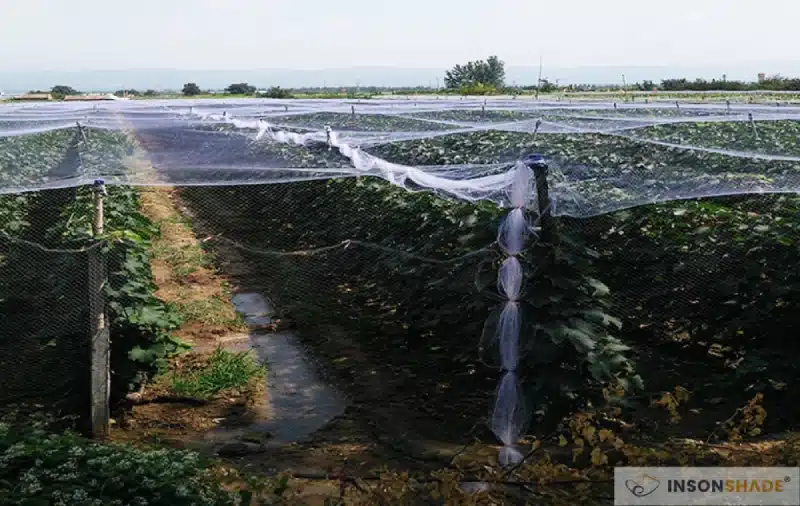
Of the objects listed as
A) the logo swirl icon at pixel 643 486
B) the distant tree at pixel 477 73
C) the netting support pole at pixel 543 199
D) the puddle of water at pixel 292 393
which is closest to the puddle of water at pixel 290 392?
the puddle of water at pixel 292 393

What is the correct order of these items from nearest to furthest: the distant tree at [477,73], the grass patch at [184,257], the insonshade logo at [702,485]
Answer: the insonshade logo at [702,485], the grass patch at [184,257], the distant tree at [477,73]

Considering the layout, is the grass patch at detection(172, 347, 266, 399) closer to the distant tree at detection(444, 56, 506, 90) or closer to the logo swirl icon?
the logo swirl icon

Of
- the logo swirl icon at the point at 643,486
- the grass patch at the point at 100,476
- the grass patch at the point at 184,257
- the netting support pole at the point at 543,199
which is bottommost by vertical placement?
the grass patch at the point at 184,257

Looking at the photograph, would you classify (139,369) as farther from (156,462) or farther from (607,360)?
(607,360)

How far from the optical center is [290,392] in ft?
18.9

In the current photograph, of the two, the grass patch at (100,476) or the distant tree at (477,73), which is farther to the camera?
the distant tree at (477,73)

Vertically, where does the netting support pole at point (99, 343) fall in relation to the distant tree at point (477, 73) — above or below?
below

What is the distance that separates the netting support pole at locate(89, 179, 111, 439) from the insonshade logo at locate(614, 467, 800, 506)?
3.07 meters

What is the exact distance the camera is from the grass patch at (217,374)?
568 centimetres

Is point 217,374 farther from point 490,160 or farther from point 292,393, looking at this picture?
point 490,160

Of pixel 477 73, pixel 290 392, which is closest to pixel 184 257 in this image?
pixel 290 392

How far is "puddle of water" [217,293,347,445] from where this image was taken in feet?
16.9

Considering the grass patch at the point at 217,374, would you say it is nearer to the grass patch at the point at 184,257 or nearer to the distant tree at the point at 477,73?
the grass patch at the point at 184,257

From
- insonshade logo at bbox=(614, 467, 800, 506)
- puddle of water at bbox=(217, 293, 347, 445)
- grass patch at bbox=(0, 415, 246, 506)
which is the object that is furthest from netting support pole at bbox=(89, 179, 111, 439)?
insonshade logo at bbox=(614, 467, 800, 506)
